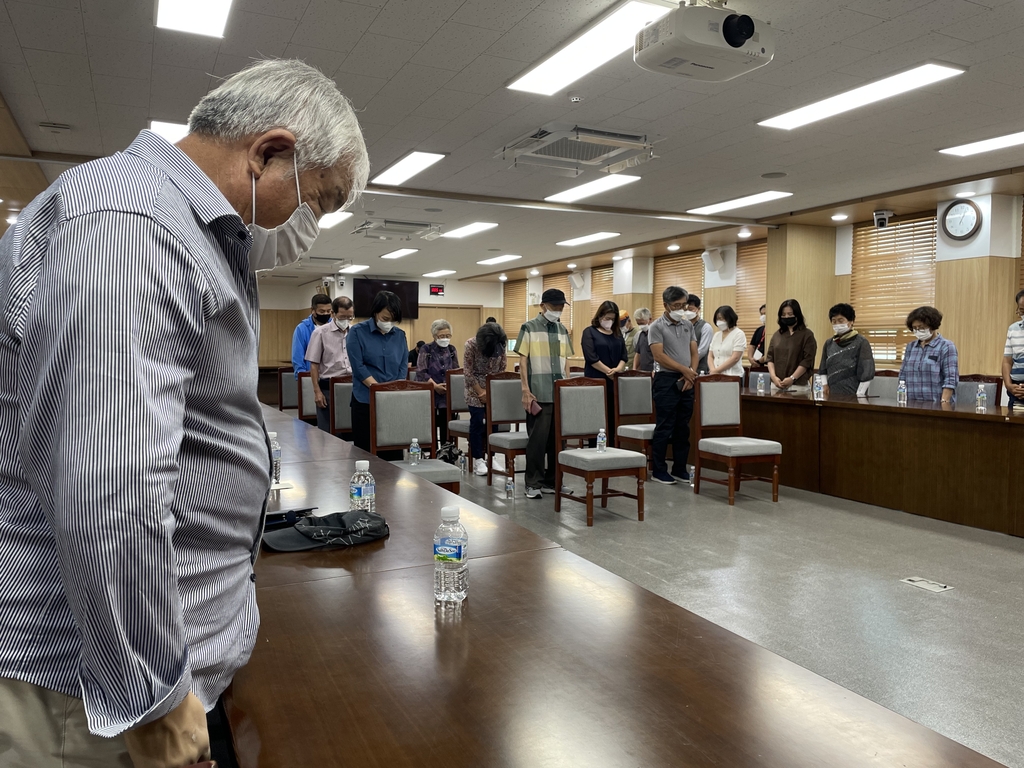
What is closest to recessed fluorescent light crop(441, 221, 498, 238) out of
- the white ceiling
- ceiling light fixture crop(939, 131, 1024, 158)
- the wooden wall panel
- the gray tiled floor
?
the white ceiling

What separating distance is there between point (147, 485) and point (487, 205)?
8405 mm

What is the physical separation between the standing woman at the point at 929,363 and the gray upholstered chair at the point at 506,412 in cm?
304

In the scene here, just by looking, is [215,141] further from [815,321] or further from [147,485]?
[815,321]

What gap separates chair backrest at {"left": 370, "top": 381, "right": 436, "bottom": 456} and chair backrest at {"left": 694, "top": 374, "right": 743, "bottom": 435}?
2.27 metres

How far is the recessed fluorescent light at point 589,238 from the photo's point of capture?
35.7 ft

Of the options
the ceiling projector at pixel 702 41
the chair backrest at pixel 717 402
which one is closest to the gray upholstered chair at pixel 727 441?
the chair backrest at pixel 717 402

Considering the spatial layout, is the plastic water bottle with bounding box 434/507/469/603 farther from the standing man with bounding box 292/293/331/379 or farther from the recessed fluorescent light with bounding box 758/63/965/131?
the standing man with bounding box 292/293/331/379

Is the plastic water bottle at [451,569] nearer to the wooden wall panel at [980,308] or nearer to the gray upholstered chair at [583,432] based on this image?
the gray upholstered chair at [583,432]

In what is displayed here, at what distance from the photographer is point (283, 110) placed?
2.98 feet

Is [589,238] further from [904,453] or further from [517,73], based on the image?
[904,453]

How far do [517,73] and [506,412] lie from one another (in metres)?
2.56

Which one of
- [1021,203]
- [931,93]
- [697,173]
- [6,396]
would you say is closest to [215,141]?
[6,396]

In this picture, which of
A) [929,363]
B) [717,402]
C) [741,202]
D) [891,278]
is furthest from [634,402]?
[891,278]

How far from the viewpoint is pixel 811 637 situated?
2.89 m
